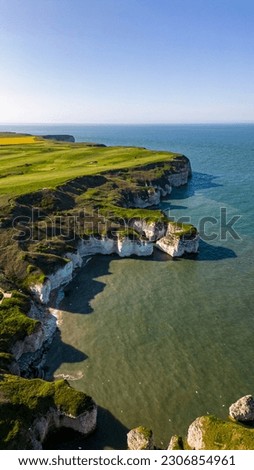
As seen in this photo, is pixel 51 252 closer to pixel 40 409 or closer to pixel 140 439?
pixel 40 409

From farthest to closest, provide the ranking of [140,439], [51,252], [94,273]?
[94,273] < [51,252] < [140,439]

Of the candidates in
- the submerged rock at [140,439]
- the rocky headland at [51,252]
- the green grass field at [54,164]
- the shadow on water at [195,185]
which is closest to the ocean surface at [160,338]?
the submerged rock at [140,439]

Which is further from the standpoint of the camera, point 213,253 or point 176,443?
point 213,253

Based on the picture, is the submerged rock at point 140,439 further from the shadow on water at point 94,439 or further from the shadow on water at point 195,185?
the shadow on water at point 195,185

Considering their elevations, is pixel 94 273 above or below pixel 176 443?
above

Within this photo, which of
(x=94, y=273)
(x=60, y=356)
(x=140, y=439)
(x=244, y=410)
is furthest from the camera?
(x=94, y=273)

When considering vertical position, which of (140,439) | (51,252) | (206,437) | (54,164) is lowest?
(140,439)

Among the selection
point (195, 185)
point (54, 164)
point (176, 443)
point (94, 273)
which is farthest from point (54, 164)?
point (176, 443)
